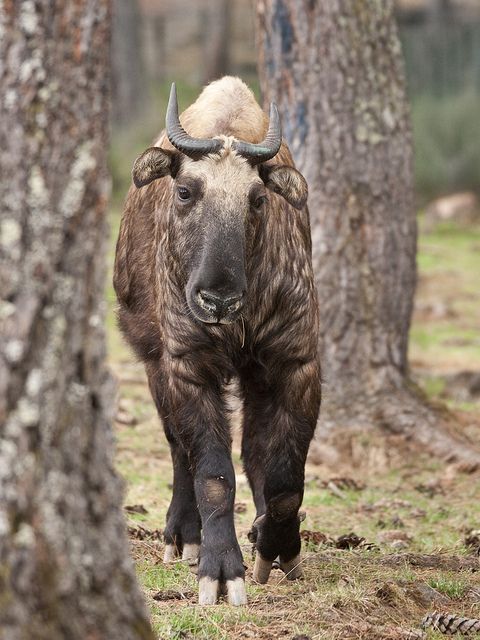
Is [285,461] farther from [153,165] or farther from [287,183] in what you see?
[153,165]

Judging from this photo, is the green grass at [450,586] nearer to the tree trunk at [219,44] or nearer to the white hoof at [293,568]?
the white hoof at [293,568]

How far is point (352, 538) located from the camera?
5.83 meters

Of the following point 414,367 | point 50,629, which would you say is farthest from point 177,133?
Result: point 414,367

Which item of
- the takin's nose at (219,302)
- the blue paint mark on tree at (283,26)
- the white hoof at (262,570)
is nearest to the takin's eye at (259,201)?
the takin's nose at (219,302)

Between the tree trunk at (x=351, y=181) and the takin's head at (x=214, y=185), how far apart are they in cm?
228

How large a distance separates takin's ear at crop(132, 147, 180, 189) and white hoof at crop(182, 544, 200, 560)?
169 cm

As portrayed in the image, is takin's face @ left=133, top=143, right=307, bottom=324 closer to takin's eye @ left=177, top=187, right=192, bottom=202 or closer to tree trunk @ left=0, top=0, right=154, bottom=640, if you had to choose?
takin's eye @ left=177, top=187, right=192, bottom=202

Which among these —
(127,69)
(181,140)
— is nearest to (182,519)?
(181,140)

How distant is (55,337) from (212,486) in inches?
84.4

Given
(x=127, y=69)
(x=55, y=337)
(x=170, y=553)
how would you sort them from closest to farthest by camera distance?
(x=55, y=337), (x=170, y=553), (x=127, y=69)

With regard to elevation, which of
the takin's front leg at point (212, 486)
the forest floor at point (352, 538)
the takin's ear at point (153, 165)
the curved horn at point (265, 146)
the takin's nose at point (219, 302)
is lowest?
the forest floor at point (352, 538)

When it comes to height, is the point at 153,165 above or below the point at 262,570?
above

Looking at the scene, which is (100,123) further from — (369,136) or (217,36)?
(217,36)

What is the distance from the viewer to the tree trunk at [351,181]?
7.63 metres
